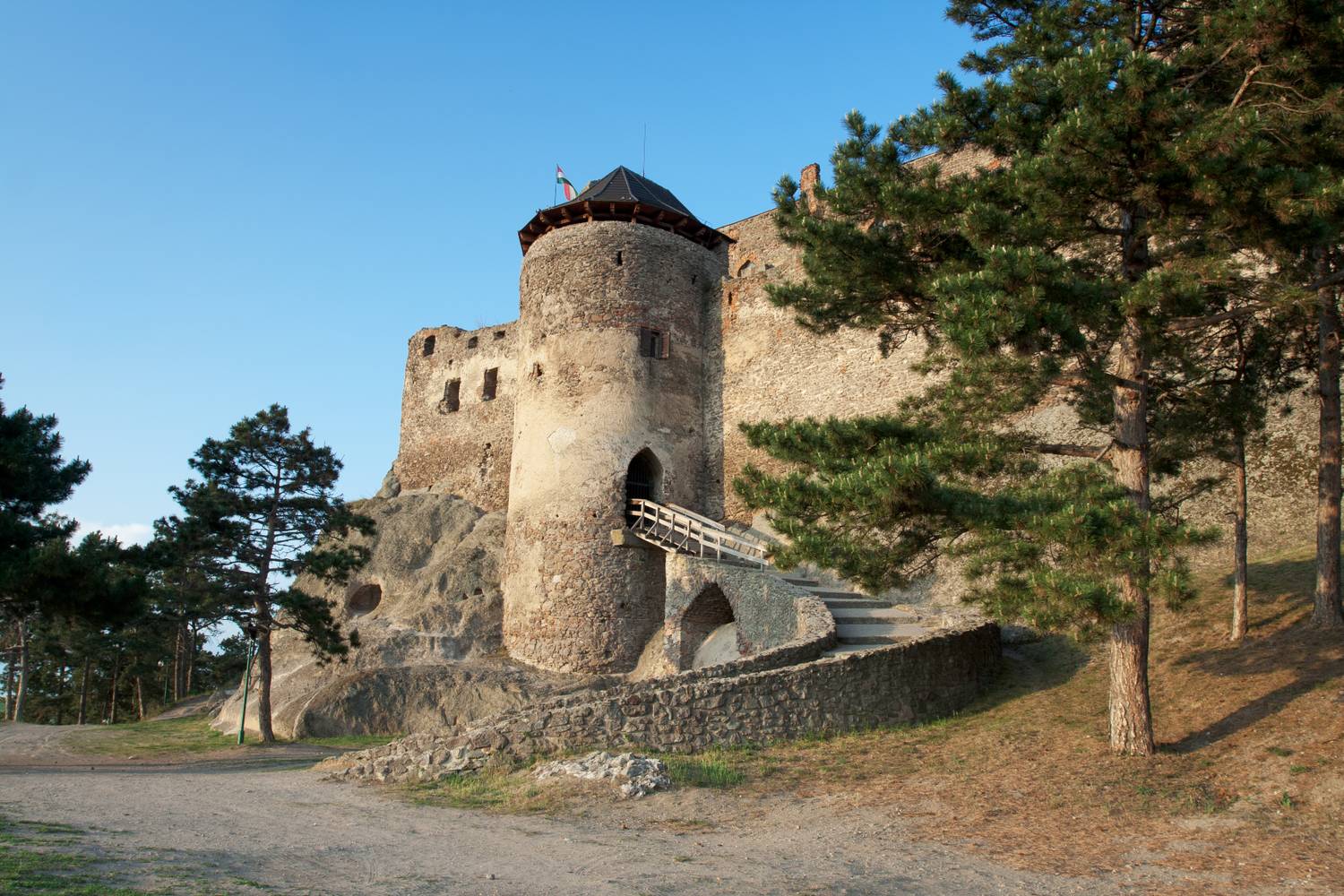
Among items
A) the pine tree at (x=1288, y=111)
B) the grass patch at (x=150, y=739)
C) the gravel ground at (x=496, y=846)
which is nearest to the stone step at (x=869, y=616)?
the gravel ground at (x=496, y=846)

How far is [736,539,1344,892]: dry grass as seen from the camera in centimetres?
696

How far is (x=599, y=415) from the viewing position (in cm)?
2078

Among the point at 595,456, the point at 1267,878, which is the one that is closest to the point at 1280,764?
the point at 1267,878

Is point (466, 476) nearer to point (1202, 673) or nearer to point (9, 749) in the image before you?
point (9, 749)

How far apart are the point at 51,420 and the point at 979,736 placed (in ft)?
41.0

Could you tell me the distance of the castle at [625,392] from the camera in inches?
788

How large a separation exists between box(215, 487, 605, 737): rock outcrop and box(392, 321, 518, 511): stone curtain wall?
0.83 metres

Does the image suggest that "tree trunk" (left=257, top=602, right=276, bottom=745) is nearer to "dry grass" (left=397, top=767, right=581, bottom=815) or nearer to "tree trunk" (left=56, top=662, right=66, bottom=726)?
"dry grass" (left=397, top=767, right=581, bottom=815)

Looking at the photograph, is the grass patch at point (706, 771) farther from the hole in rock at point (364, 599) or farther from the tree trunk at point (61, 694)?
the tree trunk at point (61, 694)

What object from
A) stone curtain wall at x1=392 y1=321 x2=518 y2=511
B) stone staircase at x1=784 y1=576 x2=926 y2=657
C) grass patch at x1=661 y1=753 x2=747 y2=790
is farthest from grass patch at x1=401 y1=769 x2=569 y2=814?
stone curtain wall at x1=392 y1=321 x2=518 y2=511

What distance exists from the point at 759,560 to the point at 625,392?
5.28 metres

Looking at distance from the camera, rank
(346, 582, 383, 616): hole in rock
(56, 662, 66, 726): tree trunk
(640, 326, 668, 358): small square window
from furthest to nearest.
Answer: (56, 662, 66, 726): tree trunk → (346, 582, 383, 616): hole in rock → (640, 326, 668, 358): small square window

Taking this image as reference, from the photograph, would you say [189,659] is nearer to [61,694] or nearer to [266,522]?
[61,694]

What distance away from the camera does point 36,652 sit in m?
28.5
